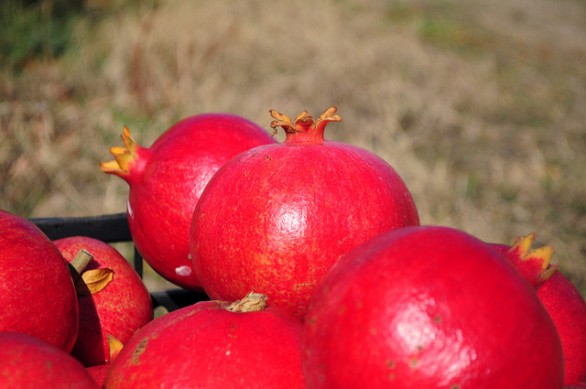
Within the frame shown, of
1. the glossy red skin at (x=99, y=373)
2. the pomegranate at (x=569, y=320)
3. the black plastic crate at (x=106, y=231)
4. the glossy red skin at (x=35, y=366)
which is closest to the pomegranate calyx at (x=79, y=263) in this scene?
the glossy red skin at (x=99, y=373)

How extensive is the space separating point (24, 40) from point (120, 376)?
149 inches

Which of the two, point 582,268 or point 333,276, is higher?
point 333,276

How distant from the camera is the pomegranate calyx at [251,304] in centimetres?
94

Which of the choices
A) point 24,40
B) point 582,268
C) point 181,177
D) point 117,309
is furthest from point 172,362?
point 24,40

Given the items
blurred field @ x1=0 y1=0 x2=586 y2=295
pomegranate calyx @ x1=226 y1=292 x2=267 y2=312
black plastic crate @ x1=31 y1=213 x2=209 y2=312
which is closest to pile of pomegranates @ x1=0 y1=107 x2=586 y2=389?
pomegranate calyx @ x1=226 y1=292 x2=267 y2=312

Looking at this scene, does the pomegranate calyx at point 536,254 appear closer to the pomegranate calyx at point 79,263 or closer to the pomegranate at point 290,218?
the pomegranate at point 290,218

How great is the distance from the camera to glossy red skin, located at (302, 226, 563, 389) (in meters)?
0.74

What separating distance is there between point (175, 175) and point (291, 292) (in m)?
0.41

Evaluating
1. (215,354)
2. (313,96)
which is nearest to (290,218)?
(215,354)

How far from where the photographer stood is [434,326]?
2.45 feet

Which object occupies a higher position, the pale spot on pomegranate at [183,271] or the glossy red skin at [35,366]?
the glossy red skin at [35,366]

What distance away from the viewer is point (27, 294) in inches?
37.4

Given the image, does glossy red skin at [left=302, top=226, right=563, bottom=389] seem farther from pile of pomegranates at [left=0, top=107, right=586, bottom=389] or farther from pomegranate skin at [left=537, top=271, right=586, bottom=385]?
pomegranate skin at [left=537, top=271, right=586, bottom=385]

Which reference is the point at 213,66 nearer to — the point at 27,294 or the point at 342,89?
the point at 342,89
